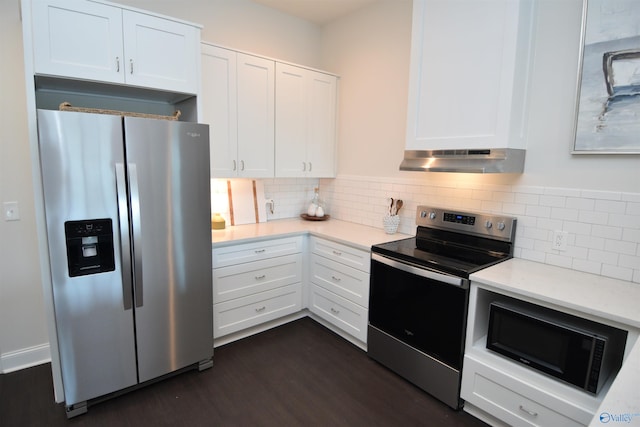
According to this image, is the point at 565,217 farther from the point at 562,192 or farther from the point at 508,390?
the point at 508,390

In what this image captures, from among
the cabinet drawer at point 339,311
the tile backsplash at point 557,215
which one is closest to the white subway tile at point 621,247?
the tile backsplash at point 557,215

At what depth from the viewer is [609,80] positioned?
1883mm

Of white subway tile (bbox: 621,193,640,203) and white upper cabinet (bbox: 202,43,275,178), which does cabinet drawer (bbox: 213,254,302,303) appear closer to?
white upper cabinet (bbox: 202,43,275,178)

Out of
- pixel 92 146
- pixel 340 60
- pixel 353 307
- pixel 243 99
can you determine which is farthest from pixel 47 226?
pixel 340 60

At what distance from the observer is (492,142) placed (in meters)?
2.09

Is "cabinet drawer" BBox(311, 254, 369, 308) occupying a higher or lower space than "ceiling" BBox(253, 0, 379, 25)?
lower

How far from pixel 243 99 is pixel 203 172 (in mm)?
965

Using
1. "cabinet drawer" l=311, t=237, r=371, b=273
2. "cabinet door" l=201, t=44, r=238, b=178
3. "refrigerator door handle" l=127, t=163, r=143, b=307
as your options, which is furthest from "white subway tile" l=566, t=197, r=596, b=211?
"refrigerator door handle" l=127, t=163, r=143, b=307

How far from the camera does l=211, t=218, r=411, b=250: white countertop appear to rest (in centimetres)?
271

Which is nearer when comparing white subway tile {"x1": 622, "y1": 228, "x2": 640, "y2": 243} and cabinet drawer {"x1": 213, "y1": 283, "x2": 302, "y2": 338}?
white subway tile {"x1": 622, "y1": 228, "x2": 640, "y2": 243}

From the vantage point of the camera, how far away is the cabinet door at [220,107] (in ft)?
8.95

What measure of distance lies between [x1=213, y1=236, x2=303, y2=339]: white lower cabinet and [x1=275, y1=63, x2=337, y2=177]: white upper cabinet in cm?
76

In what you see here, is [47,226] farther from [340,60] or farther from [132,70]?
[340,60]

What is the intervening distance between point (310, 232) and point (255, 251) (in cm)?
53
